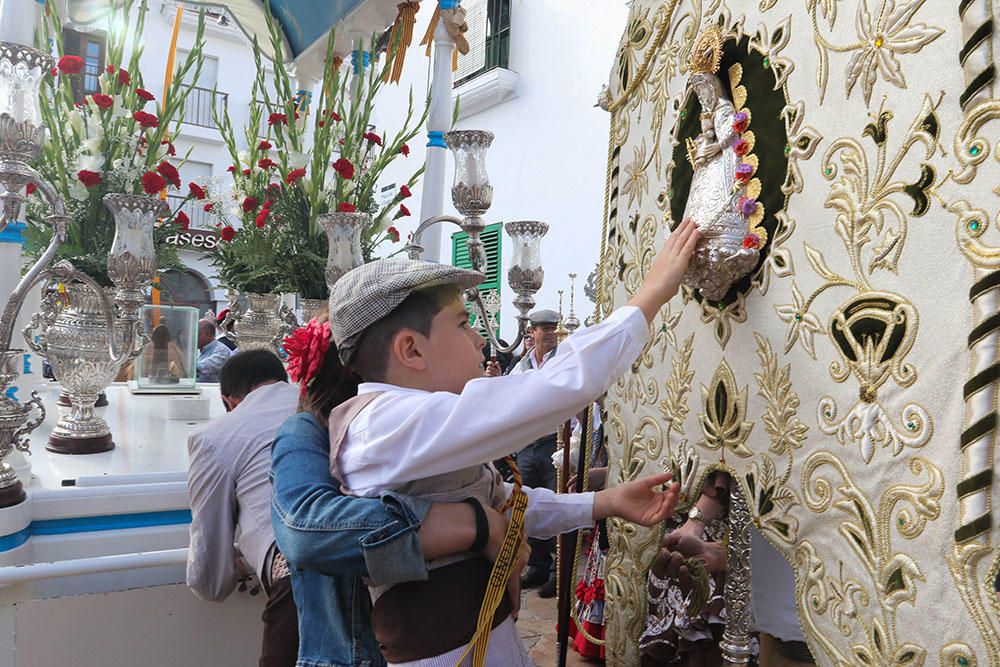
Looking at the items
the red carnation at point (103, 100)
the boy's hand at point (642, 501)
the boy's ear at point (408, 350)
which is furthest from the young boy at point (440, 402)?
the red carnation at point (103, 100)

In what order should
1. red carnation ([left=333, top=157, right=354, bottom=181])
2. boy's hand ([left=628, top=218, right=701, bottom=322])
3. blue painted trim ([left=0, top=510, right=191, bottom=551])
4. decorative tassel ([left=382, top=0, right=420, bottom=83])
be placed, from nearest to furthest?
boy's hand ([left=628, top=218, right=701, bottom=322]), blue painted trim ([left=0, top=510, right=191, bottom=551]), red carnation ([left=333, top=157, right=354, bottom=181]), decorative tassel ([left=382, top=0, right=420, bottom=83])

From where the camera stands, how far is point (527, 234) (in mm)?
2779

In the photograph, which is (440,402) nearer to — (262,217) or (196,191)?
(262,217)

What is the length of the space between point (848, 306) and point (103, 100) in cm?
274

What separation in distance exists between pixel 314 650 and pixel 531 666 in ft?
1.20

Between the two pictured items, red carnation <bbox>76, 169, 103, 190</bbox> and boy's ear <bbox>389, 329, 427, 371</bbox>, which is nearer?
boy's ear <bbox>389, 329, 427, 371</bbox>

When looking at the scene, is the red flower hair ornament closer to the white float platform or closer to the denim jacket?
the denim jacket

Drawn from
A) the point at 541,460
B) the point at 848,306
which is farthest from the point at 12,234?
the point at 541,460

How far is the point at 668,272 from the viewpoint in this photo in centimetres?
113

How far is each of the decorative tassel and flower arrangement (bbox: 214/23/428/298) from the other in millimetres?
60

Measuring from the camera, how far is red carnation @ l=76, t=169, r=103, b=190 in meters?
2.58

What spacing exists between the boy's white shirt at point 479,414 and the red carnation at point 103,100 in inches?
89.1

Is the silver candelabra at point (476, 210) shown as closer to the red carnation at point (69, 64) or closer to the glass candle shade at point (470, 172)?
the glass candle shade at point (470, 172)

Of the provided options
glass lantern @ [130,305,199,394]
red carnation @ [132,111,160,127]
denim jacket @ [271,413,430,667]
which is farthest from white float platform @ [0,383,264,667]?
glass lantern @ [130,305,199,394]
